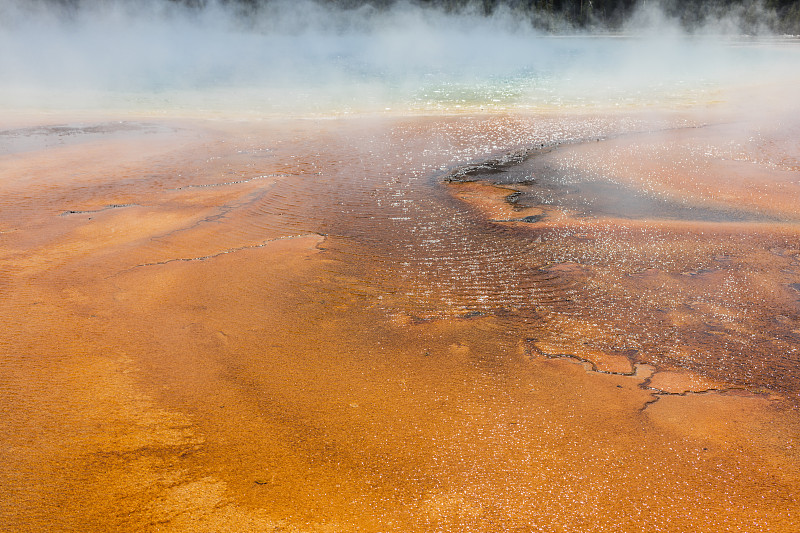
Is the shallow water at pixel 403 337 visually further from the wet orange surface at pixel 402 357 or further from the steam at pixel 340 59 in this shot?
the steam at pixel 340 59

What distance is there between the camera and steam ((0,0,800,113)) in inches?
476

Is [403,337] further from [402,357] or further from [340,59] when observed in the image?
[340,59]

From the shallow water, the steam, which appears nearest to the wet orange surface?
the shallow water

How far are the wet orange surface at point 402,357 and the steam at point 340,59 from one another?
6427mm

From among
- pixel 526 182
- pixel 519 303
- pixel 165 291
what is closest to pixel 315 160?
pixel 526 182

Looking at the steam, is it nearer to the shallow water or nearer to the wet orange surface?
the shallow water

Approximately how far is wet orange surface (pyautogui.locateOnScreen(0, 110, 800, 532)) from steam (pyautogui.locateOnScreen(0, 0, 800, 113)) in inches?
253

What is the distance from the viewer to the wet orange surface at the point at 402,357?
1.95 metres

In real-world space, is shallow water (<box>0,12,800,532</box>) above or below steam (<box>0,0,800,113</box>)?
below

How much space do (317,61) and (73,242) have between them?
16373 mm

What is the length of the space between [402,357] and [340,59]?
1861 cm

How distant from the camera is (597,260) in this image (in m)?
3.81

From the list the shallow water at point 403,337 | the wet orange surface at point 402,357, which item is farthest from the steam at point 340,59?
the wet orange surface at point 402,357

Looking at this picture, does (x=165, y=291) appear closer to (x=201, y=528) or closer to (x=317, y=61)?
(x=201, y=528)
